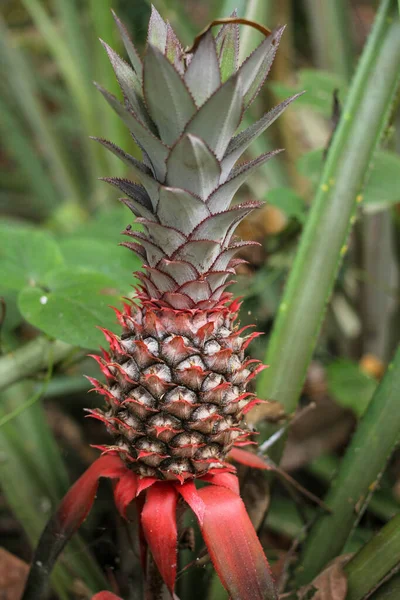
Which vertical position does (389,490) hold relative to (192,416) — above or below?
below

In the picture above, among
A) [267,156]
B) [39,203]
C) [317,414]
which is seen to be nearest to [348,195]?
[267,156]

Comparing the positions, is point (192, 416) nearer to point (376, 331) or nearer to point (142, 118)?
point (142, 118)

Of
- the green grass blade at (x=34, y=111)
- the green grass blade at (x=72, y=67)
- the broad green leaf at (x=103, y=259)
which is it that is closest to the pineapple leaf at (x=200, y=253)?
the broad green leaf at (x=103, y=259)

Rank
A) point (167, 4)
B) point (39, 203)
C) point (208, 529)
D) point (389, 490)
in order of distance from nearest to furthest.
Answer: point (208, 529)
point (389, 490)
point (167, 4)
point (39, 203)

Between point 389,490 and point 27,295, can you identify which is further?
point 389,490

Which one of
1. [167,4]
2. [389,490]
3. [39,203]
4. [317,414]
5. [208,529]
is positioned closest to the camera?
[208,529]

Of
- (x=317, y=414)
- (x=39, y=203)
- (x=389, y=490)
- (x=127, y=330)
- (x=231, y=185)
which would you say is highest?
(x=39, y=203)

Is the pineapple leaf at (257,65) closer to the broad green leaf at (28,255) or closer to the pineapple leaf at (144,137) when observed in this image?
the pineapple leaf at (144,137)

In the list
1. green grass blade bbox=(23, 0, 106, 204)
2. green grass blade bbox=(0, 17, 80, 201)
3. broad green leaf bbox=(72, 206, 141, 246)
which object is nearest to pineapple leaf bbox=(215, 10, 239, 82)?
broad green leaf bbox=(72, 206, 141, 246)

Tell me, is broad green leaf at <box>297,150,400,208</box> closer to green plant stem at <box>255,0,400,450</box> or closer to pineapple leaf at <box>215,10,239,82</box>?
green plant stem at <box>255,0,400,450</box>
